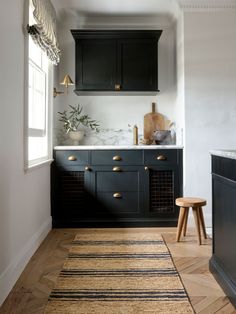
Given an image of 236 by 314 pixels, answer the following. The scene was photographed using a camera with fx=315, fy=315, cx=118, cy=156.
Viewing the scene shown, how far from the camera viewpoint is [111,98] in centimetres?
414

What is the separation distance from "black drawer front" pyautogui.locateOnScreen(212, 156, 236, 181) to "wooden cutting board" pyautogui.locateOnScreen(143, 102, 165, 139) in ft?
6.43

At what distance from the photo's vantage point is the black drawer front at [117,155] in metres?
3.60

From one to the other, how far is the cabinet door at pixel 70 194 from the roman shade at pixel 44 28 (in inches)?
49.0

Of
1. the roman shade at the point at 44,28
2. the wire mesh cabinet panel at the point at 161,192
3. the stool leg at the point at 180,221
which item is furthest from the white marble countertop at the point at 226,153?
the roman shade at the point at 44,28

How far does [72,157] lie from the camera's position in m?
3.61

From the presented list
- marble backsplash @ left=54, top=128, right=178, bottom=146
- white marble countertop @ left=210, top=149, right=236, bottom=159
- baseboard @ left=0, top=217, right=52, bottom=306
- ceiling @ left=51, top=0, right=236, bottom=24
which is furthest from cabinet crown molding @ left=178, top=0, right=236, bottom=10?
baseboard @ left=0, top=217, right=52, bottom=306

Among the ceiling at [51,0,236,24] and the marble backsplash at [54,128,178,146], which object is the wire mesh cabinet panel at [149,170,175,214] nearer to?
the marble backsplash at [54,128,178,146]

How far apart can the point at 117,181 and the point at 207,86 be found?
1494mm

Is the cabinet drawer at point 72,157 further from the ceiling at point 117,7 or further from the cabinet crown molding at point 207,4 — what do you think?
the cabinet crown molding at point 207,4

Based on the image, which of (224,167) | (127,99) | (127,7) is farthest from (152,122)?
(224,167)

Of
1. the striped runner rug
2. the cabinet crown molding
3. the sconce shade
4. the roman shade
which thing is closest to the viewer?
the striped runner rug

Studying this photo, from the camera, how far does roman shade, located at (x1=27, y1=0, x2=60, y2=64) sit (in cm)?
259

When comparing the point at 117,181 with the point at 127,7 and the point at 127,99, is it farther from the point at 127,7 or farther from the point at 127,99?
the point at 127,7

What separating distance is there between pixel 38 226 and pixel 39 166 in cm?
58
